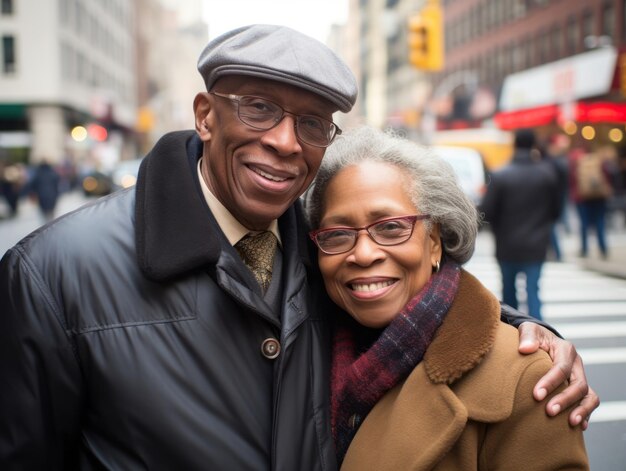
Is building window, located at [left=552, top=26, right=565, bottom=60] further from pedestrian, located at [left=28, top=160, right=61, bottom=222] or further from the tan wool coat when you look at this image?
the tan wool coat

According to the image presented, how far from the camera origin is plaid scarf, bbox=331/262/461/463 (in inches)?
85.4

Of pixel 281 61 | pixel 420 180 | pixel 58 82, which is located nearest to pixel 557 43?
pixel 58 82

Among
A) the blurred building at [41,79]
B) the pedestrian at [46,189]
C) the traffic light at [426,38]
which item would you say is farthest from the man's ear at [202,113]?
the blurred building at [41,79]

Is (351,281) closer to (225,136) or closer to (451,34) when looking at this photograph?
(225,136)

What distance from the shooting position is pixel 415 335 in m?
2.17

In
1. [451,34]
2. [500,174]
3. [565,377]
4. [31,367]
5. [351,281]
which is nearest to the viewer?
[31,367]

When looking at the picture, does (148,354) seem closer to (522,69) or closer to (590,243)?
(590,243)

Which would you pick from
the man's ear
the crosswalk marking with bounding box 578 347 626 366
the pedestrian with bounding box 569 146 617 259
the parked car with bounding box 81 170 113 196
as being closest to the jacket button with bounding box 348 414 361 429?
the man's ear

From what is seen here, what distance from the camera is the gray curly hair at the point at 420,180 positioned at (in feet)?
7.84

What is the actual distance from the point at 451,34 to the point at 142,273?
5751 centimetres

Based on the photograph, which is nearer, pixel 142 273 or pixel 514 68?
pixel 142 273

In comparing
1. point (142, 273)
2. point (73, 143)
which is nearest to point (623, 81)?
point (142, 273)

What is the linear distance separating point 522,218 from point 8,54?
4168 centimetres

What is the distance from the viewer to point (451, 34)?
55.9 meters
